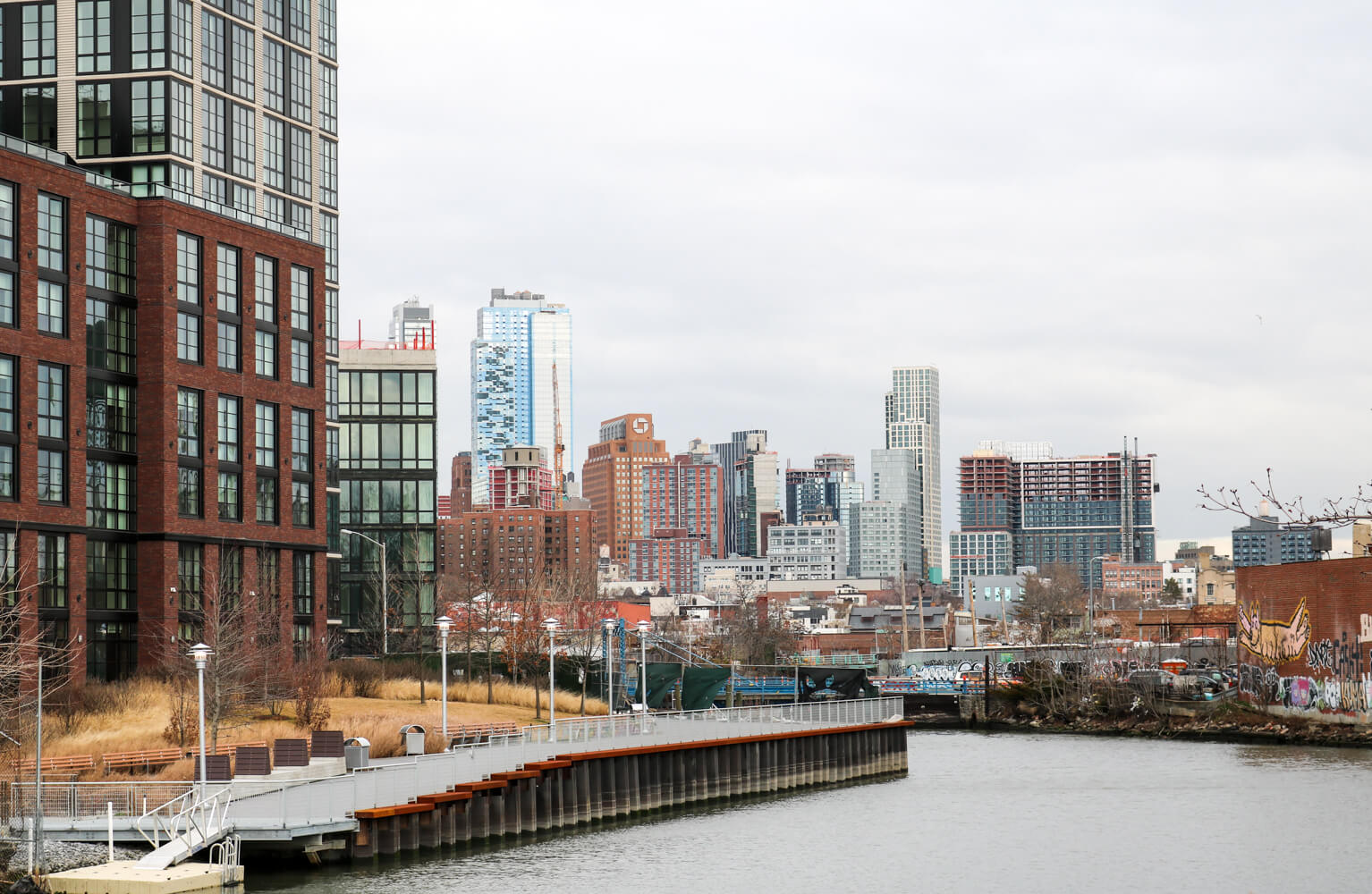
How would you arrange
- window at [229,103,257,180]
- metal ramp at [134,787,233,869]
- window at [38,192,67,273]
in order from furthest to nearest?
window at [229,103,257,180] < window at [38,192,67,273] < metal ramp at [134,787,233,869]

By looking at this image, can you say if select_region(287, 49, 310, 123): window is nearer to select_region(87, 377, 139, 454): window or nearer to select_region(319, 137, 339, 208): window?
select_region(319, 137, 339, 208): window

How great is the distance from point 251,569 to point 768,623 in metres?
120

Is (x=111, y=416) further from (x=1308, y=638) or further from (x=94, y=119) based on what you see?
A: (x=1308, y=638)

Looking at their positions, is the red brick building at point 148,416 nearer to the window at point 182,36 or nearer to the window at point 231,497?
the window at point 231,497

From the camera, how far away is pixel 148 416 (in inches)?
3115

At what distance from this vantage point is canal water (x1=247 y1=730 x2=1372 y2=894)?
153 ft

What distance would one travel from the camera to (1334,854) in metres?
51.8

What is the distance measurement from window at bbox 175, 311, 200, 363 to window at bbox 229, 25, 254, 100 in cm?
1729

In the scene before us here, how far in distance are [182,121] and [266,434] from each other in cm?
1614

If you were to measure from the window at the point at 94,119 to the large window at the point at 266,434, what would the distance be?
14691mm

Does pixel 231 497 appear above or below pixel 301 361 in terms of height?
below

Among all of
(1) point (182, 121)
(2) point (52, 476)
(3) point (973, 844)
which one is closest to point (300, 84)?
(1) point (182, 121)

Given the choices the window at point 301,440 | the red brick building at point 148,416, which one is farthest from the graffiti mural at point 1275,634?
A: the window at point 301,440

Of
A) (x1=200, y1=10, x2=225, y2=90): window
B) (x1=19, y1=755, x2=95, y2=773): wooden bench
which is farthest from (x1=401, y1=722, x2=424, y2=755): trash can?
(x1=200, y1=10, x2=225, y2=90): window
